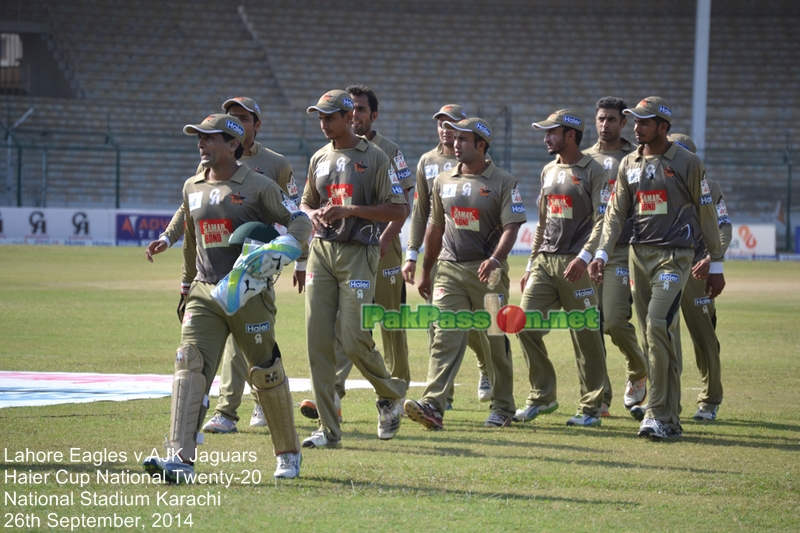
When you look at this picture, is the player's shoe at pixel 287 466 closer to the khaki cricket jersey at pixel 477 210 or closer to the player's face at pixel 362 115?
the khaki cricket jersey at pixel 477 210

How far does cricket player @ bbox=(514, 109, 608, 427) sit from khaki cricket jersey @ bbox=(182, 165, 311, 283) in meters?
3.13

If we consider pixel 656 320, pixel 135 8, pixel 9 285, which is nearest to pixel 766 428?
pixel 656 320

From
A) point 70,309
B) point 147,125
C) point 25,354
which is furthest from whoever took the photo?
point 147,125

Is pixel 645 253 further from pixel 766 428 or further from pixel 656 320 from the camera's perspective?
pixel 766 428

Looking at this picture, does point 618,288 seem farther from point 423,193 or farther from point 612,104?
point 423,193

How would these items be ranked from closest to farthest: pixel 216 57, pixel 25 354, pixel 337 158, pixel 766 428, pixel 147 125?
pixel 337 158 < pixel 766 428 < pixel 25 354 < pixel 147 125 < pixel 216 57

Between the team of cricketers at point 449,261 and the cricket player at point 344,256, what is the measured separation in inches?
0.4

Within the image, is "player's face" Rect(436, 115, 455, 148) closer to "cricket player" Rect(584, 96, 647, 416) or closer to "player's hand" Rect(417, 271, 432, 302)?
"cricket player" Rect(584, 96, 647, 416)

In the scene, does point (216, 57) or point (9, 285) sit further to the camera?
point (216, 57)

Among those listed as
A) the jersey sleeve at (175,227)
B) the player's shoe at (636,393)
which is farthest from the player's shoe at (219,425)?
the player's shoe at (636,393)

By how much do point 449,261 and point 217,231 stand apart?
2.66m

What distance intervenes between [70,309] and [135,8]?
29469 mm

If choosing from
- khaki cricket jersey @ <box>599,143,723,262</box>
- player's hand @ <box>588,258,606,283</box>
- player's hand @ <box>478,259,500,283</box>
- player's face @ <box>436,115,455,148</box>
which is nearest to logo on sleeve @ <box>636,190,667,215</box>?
khaki cricket jersey @ <box>599,143,723,262</box>

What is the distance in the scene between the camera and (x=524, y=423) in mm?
8977
